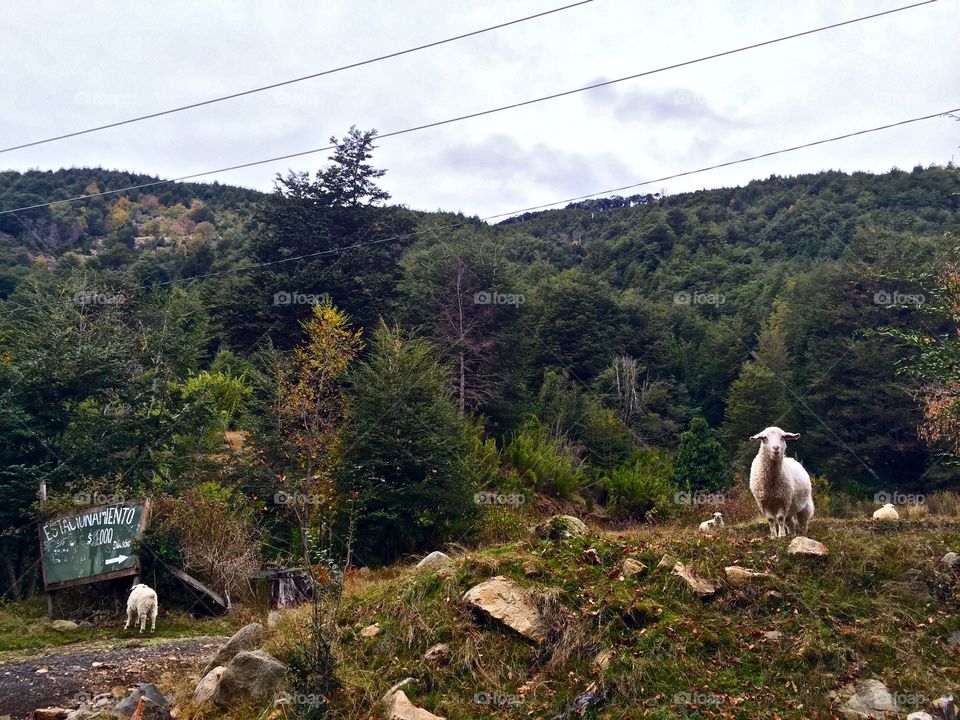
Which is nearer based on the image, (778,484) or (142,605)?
(778,484)

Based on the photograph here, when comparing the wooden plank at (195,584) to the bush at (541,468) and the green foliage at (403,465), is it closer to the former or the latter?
the green foliage at (403,465)

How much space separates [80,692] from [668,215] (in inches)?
2378

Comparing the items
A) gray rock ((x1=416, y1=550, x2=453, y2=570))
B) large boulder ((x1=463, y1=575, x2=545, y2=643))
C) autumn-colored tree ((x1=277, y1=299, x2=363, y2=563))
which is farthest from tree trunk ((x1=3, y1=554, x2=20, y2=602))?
large boulder ((x1=463, y1=575, x2=545, y2=643))

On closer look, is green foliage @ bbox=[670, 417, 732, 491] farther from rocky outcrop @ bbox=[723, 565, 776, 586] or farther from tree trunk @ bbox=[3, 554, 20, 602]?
tree trunk @ bbox=[3, 554, 20, 602]

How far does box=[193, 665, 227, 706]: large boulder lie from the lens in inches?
345

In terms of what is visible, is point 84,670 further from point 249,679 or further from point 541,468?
point 541,468

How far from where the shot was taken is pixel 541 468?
23516 millimetres

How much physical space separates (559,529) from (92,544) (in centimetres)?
920

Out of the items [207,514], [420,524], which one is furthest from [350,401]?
[207,514]

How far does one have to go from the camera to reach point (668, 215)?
64.3 meters

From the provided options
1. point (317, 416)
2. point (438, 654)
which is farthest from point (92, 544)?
point (438, 654)

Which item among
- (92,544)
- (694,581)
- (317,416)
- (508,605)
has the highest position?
(317,416)

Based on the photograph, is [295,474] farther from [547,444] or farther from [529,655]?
[529,655]

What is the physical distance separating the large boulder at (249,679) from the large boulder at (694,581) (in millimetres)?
4469
